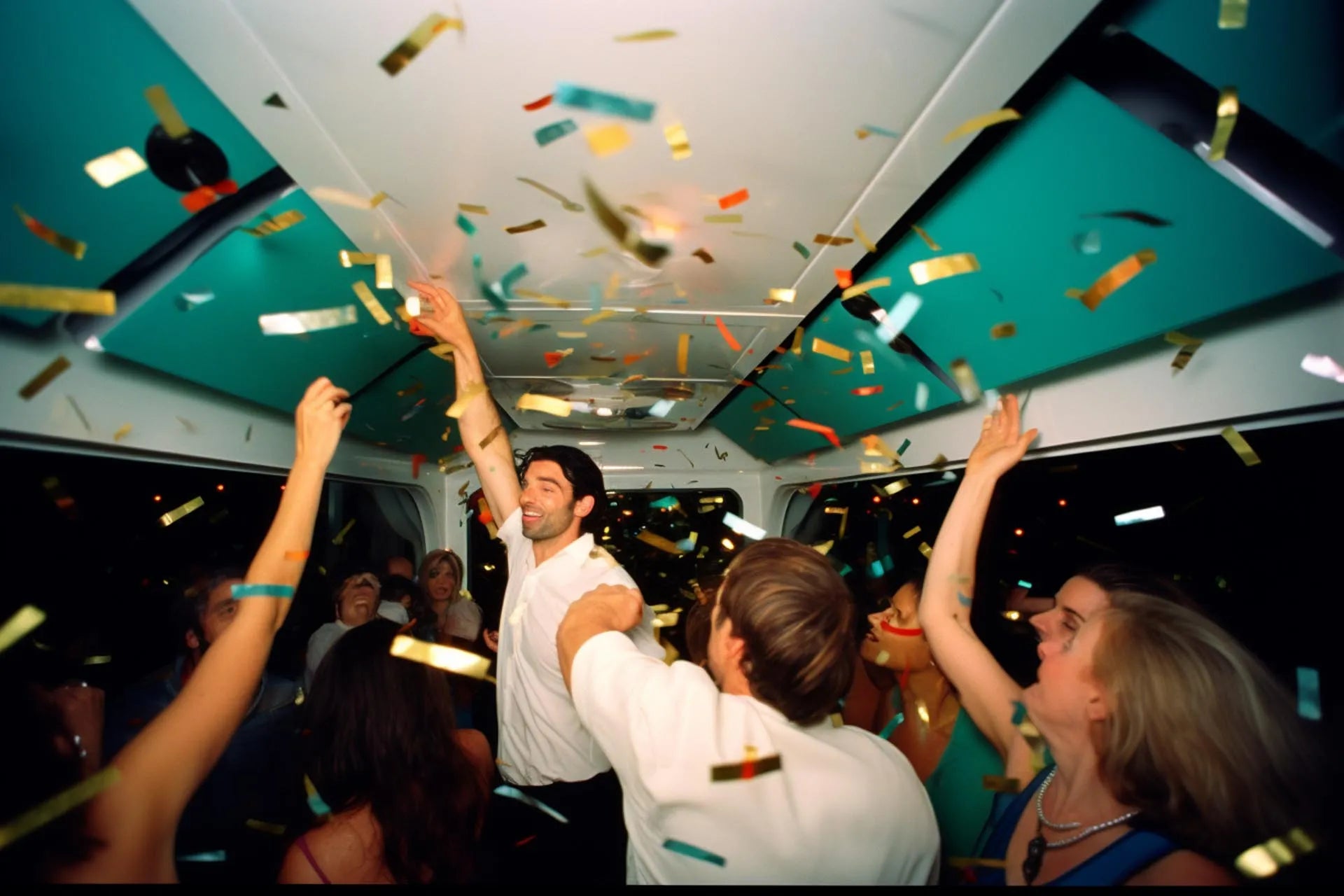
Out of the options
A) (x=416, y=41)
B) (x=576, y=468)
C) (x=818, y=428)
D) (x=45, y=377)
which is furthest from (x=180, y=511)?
(x=818, y=428)

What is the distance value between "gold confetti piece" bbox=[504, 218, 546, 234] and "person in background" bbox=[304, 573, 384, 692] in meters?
2.68

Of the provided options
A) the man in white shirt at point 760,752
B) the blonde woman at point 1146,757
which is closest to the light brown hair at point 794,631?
the man in white shirt at point 760,752

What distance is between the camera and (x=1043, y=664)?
1.61m

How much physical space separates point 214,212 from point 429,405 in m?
2.14

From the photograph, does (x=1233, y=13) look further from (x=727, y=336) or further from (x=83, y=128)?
(x=83, y=128)

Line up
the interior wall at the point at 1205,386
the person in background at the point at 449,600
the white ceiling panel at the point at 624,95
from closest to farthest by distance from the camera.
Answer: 1. the white ceiling panel at the point at 624,95
2. the interior wall at the point at 1205,386
3. the person in background at the point at 449,600

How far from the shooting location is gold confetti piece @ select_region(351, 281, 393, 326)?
189cm

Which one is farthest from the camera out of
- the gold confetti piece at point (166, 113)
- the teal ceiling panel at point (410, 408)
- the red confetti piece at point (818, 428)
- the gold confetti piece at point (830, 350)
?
the red confetti piece at point (818, 428)

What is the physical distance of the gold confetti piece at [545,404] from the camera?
2.59 m

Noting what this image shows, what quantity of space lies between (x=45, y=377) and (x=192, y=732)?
101cm

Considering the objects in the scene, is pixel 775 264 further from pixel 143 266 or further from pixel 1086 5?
pixel 143 266

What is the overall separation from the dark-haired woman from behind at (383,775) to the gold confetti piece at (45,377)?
105cm

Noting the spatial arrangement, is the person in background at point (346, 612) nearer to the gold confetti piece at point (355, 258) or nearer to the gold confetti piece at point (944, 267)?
the gold confetti piece at point (355, 258)

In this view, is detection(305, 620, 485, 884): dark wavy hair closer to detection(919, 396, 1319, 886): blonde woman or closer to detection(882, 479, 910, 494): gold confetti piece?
detection(919, 396, 1319, 886): blonde woman
